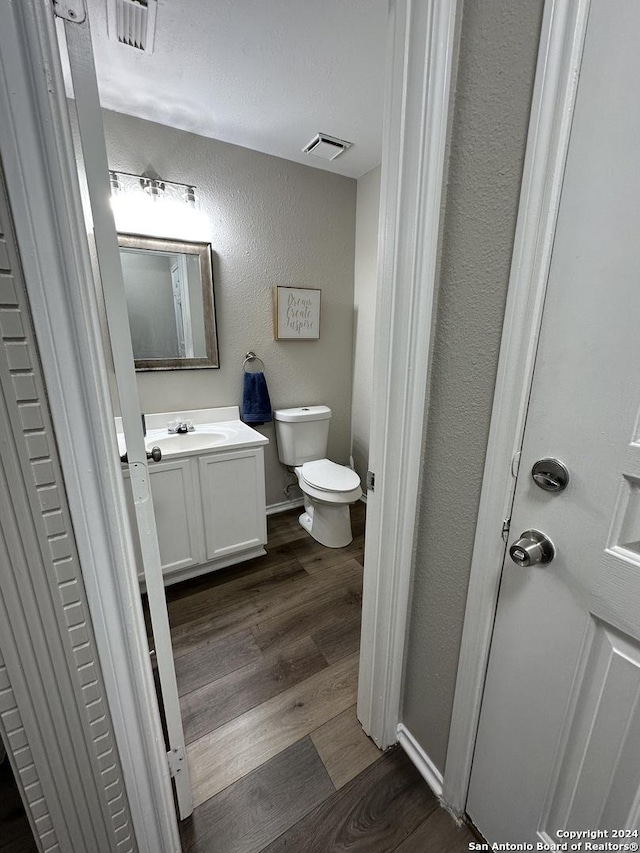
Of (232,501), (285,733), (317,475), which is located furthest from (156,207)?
(285,733)

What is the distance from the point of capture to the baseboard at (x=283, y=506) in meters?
2.53

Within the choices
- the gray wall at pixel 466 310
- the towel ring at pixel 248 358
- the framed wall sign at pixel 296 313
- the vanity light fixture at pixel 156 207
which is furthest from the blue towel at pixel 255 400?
the gray wall at pixel 466 310

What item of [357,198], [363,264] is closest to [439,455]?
[363,264]

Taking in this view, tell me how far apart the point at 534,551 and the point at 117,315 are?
879mm

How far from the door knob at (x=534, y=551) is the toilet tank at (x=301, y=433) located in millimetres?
1721

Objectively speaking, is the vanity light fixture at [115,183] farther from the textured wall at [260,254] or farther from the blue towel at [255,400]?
the blue towel at [255,400]

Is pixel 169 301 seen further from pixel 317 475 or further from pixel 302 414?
pixel 317 475

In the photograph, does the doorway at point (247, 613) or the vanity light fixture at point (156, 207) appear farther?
the vanity light fixture at point (156, 207)

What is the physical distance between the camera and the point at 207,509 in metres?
1.76

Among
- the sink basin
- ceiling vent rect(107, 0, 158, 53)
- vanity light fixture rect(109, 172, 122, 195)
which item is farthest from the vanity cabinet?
ceiling vent rect(107, 0, 158, 53)

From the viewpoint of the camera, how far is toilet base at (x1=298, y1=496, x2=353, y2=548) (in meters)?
2.13

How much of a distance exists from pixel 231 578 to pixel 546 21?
215 cm

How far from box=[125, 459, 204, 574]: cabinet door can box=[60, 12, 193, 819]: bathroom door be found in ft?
2.99

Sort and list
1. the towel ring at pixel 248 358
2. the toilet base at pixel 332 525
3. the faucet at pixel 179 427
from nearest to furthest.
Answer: the faucet at pixel 179 427 < the toilet base at pixel 332 525 < the towel ring at pixel 248 358
